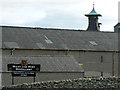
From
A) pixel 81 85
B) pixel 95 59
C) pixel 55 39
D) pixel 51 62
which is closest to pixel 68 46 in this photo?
pixel 55 39

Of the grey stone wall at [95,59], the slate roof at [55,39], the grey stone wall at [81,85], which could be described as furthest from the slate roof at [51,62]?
the grey stone wall at [95,59]

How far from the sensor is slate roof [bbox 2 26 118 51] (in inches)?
1917

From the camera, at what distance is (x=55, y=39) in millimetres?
51906

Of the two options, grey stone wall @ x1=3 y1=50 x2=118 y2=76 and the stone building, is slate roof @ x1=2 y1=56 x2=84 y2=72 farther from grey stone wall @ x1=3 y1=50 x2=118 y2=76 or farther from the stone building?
grey stone wall @ x1=3 y1=50 x2=118 y2=76

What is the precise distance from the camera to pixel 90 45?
171 ft

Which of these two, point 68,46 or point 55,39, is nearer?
point 68,46

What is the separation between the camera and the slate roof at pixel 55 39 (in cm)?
Answer: 4869

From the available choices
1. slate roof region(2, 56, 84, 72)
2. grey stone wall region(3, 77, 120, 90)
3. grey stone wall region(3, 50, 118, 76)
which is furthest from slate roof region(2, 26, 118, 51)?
grey stone wall region(3, 77, 120, 90)

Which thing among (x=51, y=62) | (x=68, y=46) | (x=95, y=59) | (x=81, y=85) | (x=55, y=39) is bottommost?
(x=81, y=85)

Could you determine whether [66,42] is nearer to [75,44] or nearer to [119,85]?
[75,44]

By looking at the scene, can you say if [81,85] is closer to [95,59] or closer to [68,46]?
[68,46]

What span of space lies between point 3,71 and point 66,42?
58.7 ft

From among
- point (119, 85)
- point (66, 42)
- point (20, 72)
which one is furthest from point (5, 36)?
point (119, 85)

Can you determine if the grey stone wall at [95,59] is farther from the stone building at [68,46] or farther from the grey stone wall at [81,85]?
the grey stone wall at [81,85]
